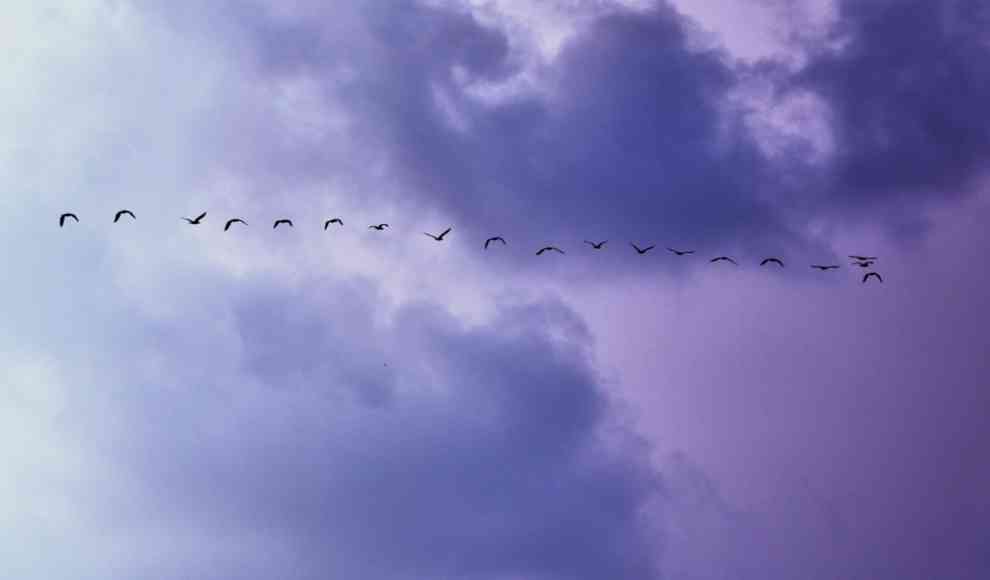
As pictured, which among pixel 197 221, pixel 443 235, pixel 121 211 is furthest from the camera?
pixel 443 235

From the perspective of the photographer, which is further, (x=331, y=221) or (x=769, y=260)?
(x=769, y=260)

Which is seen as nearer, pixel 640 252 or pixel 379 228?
pixel 379 228

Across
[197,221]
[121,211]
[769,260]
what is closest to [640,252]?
[769,260]

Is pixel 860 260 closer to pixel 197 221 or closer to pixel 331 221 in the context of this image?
pixel 331 221

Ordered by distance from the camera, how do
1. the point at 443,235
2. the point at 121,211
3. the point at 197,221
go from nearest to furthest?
the point at 121,211, the point at 197,221, the point at 443,235

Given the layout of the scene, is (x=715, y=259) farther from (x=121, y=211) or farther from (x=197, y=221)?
(x=121, y=211)

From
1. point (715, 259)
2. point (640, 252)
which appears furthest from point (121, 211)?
point (715, 259)

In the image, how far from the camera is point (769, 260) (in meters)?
105

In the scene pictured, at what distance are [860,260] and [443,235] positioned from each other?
46.6 meters

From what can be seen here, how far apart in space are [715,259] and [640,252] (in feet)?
28.2

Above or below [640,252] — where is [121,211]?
below

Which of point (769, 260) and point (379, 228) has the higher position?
point (769, 260)

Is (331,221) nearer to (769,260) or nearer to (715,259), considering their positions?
(715,259)

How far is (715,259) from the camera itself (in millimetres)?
102125
